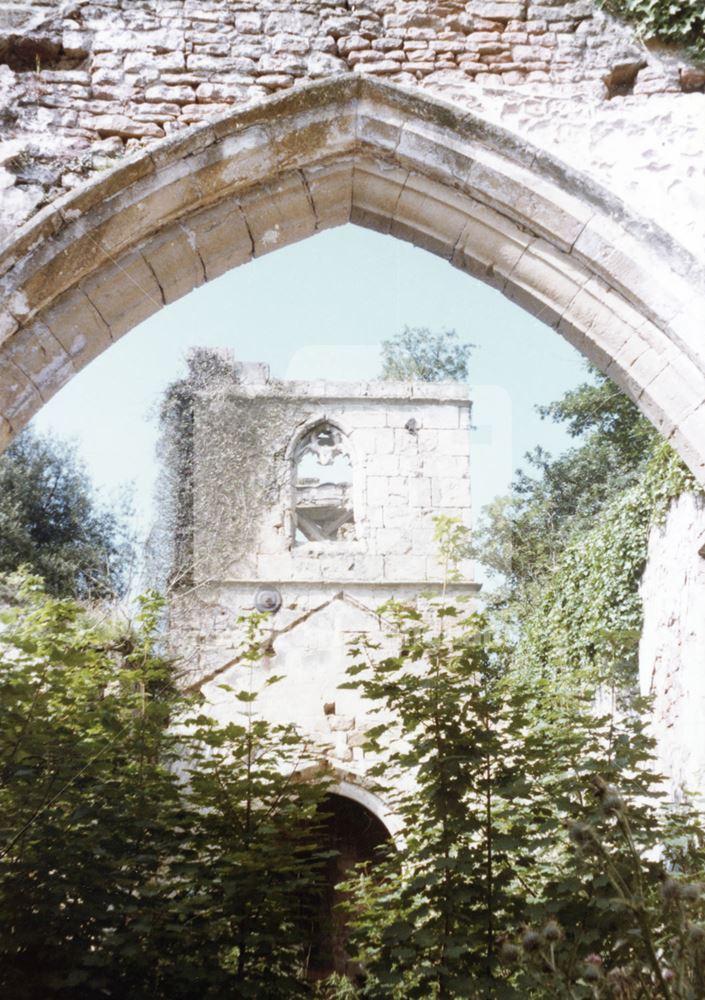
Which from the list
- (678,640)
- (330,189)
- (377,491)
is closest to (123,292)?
(330,189)

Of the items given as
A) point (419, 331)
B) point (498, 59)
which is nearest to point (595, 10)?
point (498, 59)

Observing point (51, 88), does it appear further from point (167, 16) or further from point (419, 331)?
point (419, 331)


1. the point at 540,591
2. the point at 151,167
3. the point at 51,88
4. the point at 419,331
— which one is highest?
the point at 419,331

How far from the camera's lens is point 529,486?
36.9 ft

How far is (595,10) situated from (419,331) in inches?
350

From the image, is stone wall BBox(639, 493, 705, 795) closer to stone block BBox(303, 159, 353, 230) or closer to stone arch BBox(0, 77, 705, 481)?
stone arch BBox(0, 77, 705, 481)

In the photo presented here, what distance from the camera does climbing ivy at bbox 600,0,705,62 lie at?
3.88 metres

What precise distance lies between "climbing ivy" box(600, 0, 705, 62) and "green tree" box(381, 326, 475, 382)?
28.0ft

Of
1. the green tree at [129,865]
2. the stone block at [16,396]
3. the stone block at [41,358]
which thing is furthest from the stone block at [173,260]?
the green tree at [129,865]

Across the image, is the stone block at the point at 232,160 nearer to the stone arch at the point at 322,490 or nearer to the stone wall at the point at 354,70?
the stone wall at the point at 354,70

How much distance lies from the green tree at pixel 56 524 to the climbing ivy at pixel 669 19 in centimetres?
887

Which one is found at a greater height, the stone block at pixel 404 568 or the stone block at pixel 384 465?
the stone block at pixel 384 465

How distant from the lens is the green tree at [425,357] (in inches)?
497

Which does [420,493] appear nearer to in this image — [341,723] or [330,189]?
[341,723]
